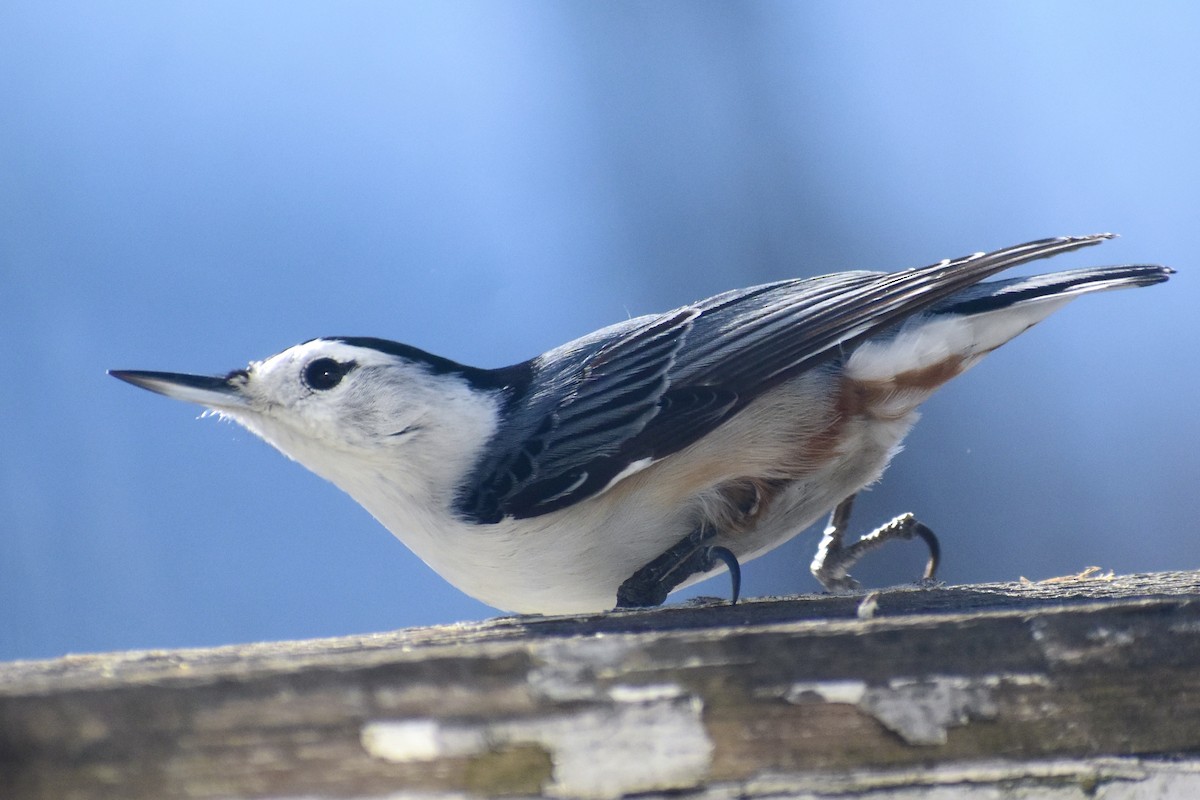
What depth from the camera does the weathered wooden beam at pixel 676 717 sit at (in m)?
0.53

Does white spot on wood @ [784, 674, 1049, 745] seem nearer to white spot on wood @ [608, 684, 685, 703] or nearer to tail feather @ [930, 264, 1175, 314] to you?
white spot on wood @ [608, 684, 685, 703]

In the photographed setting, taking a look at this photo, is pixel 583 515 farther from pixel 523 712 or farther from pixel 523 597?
pixel 523 712

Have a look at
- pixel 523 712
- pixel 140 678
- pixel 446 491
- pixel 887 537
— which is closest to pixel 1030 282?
pixel 887 537

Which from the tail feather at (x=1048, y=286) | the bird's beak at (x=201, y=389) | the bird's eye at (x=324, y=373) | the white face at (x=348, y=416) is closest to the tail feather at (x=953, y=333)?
the tail feather at (x=1048, y=286)

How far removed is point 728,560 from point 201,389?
66 centimetres

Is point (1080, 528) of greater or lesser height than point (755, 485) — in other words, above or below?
below

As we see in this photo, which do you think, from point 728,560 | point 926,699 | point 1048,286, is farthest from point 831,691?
point 1048,286

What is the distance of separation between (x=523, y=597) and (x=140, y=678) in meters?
0.68

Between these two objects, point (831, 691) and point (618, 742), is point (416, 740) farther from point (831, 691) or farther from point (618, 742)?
point (831, 691)

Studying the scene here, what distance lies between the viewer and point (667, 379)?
130 cm

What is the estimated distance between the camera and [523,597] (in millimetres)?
1205

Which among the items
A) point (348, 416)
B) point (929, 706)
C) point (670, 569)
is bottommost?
point (670, 569)

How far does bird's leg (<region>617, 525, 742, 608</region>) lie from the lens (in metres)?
1.17

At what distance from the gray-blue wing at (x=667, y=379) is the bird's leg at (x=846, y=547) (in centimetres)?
28
